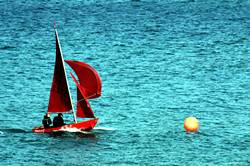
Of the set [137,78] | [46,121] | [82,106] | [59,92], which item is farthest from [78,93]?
[137,78]

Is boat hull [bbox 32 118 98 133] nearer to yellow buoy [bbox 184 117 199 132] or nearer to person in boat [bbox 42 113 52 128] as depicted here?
person in boat [bbox 42 113 52 128]

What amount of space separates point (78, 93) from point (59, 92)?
2.65 meters

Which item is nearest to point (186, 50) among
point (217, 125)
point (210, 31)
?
point (210, 31)

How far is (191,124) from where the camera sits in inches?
3991

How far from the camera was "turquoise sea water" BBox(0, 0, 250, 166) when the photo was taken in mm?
99062

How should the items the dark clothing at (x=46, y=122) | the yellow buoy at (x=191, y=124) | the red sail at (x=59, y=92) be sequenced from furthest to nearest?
the red sail at (x=59, y=92) < the dark clothing at (x=46, y=122) < the yellow buoy at (x=191, y=124)

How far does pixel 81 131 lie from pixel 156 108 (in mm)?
13033

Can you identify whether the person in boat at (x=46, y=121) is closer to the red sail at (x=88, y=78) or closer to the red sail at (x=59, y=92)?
the red sail at (x=59, y=92)

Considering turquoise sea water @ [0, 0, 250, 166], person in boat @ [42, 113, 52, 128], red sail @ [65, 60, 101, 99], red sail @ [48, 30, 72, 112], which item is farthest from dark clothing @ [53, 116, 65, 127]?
red sail @ [65, 60, 101, 99]

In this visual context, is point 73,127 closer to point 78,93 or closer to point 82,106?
point 82,106

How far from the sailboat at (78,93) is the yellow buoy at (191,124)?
9.02 m

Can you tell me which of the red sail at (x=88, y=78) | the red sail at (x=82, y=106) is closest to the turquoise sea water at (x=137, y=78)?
the red sail at (x=82, y=106)

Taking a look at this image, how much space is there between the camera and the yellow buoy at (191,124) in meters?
101

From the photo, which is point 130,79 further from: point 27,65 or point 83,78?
point 83,78
